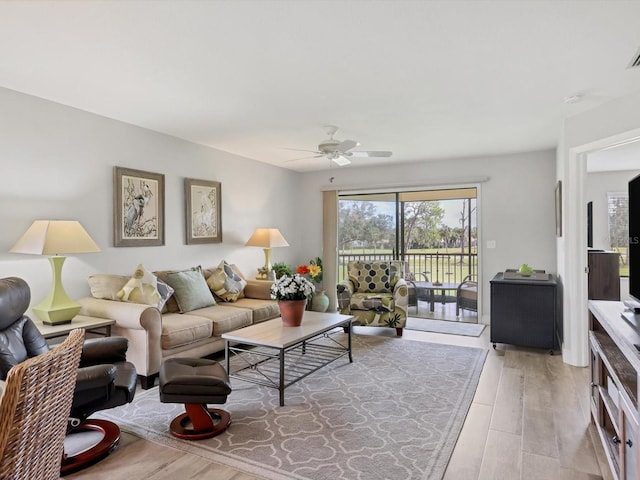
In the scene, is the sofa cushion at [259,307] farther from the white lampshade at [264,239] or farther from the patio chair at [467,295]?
the patio chair at [467,295]

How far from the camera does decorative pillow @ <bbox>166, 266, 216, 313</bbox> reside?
4.26 metres

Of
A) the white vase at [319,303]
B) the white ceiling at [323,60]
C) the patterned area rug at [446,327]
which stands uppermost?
the white ceiling at [323,60]

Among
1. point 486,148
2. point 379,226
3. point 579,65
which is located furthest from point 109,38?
point 379,226

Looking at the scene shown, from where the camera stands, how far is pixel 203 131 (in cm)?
450

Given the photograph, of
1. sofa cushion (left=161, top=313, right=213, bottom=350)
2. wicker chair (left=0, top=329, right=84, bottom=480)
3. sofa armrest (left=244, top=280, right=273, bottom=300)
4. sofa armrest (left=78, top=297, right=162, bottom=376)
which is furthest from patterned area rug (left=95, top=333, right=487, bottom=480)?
sofa armrest (left=244, top=280, right=273, bottom=300)

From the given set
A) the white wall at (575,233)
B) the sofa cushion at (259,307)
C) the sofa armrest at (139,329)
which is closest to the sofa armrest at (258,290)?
the sofa cushion at (259,307)

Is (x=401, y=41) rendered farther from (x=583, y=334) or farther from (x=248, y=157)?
(x=248, y=157)

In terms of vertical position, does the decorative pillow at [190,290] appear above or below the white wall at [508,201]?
below

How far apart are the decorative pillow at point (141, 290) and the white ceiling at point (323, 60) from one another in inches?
61.9

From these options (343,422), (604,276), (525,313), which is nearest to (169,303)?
(343,422)

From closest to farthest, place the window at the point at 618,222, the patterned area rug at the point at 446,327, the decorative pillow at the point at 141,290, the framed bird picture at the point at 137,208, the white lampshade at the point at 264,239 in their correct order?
the decorative pillow at the point at 141,290 → the framed bird picture at the point at 137,208 → the patterned area rug at the point at 446,327 → the white lampshade at the point at 264,239 → the window at the point at 618,222

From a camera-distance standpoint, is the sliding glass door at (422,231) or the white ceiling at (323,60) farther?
the sliding glass door at (422,231)

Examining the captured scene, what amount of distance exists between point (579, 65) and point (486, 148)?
2584 mm

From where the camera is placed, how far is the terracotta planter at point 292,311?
368cm
